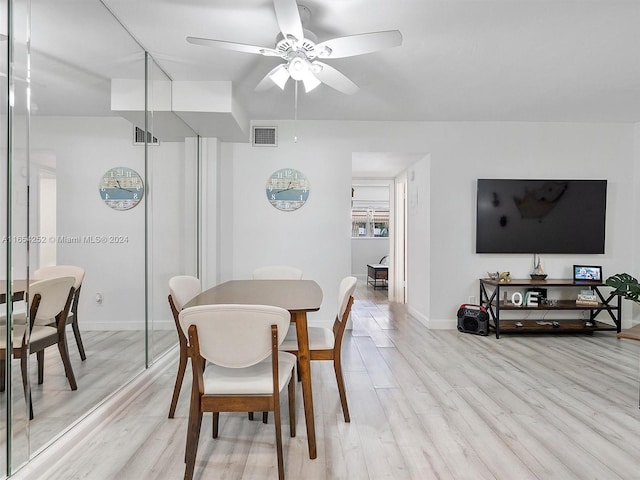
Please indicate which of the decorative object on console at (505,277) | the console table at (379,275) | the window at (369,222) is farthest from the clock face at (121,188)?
the window at (369,222)

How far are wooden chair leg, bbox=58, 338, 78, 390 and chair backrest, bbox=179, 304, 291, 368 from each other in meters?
0.89

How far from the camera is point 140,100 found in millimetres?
2742

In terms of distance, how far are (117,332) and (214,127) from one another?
229cm

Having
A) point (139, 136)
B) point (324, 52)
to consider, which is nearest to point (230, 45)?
point (324, 52)

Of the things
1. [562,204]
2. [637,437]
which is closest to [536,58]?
[562,204]

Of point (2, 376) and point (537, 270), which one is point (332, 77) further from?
point (537, 270)

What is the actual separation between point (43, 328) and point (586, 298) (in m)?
5.02

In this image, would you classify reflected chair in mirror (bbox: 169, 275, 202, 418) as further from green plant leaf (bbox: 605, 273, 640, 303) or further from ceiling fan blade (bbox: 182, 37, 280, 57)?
green plant leaf (bbox: 605, 273, 640, 303)

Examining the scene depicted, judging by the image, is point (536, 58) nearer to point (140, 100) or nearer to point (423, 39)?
point (423, 39)

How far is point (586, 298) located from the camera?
4.27 metres

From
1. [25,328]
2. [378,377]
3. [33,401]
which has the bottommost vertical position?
[378,377]

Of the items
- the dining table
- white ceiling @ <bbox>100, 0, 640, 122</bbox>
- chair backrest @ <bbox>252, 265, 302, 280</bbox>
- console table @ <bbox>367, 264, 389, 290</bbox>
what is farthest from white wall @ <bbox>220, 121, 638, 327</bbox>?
console table @ <bbox>367, 264, 389, 290</bbox>

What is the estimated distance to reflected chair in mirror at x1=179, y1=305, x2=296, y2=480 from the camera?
151cm

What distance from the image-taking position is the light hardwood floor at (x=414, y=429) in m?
1.79
